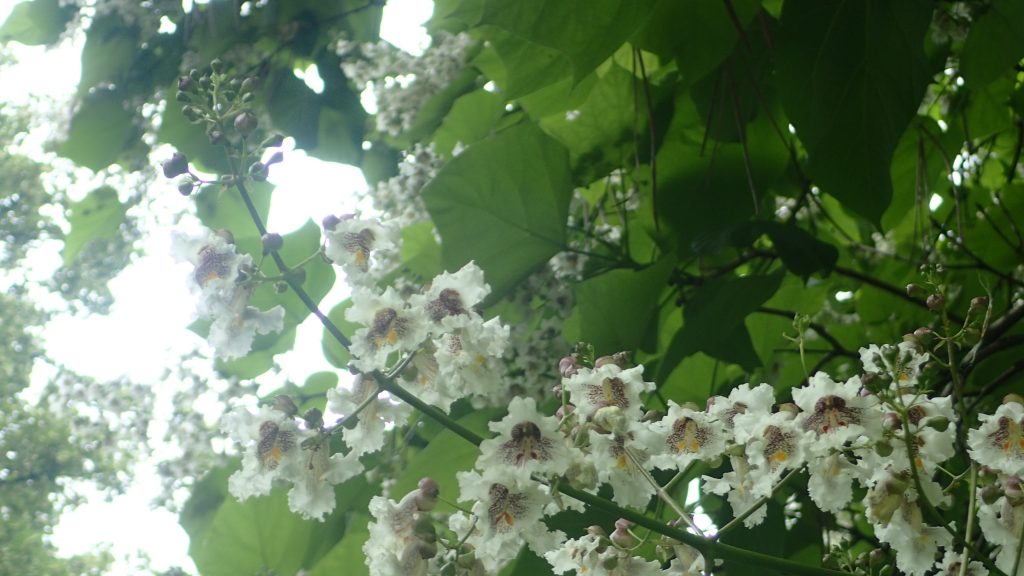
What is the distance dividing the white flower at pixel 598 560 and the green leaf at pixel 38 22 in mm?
1077

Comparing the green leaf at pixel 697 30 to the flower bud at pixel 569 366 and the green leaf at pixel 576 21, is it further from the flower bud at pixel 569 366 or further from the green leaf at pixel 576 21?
the flower bud at pixel 569 366

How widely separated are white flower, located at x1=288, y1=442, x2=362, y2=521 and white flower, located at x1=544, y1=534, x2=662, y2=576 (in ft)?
0.35

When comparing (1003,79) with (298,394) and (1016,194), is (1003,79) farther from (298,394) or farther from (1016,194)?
(298,394)

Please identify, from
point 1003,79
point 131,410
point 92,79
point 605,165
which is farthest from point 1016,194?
point 131,410

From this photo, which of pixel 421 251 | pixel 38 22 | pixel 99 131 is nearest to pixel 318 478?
pixel 421 251

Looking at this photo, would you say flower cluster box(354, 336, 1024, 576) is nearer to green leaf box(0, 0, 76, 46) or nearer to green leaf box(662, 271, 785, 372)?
green leaf box(662, 271, 785, 372)

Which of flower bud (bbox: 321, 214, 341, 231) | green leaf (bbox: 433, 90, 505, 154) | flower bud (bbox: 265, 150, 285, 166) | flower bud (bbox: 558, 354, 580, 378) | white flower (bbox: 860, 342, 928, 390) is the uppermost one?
green leaf (bbox: 433, 90, 505, 154)

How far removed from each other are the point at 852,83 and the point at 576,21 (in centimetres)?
21

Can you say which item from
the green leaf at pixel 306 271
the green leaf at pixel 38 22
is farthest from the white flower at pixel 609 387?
the green leaf at pixel 38 22

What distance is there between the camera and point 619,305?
0.79m

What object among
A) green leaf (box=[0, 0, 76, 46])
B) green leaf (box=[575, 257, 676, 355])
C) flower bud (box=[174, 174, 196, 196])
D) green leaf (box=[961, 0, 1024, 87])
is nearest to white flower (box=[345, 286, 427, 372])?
flower bud (box=[174, 174, 196, 196])

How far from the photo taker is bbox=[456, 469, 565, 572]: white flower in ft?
1.40

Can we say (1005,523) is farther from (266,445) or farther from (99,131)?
(99,131)

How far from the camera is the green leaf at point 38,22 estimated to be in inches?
48.5
